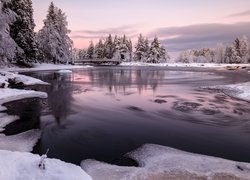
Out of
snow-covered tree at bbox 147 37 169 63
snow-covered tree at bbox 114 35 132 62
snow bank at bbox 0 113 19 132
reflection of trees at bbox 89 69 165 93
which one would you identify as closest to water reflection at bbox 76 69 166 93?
reflection of trees at bbox 89 69 165 93

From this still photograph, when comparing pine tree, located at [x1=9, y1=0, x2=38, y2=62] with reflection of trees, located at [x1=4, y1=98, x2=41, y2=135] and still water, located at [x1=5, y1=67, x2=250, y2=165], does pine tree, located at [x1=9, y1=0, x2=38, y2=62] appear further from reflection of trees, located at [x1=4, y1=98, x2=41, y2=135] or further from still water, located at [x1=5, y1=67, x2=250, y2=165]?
still water, located at [x1=5, y1=67, x2=250, y2=165]

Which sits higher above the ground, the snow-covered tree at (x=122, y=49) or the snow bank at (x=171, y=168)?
the snow-covered tree at (x=122, y=49)

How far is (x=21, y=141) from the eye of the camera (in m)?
10.7

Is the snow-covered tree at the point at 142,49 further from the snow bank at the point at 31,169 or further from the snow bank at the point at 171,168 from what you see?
the snow bank at the point at 31,169

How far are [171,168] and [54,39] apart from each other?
64411 mm

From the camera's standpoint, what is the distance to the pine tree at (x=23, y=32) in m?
51.4

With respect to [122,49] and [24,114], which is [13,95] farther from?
[122,49]

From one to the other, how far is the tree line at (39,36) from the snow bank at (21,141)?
2882cm

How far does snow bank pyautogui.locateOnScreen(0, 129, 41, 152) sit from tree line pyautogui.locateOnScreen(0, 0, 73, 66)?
94.6 ft

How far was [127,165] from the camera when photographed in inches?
343

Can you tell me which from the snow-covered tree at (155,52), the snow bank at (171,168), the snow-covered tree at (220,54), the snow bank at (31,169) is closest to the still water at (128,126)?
the snow bank at (171,168)

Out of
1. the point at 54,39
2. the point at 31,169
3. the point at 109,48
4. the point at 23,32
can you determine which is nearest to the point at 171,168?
the point at 31,169

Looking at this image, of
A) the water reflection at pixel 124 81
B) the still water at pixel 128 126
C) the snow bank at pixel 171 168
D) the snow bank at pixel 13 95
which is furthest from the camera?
the water reflection at pixel 124 81

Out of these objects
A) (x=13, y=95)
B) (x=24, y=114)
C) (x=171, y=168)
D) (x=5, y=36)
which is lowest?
(x=171, y=168)
